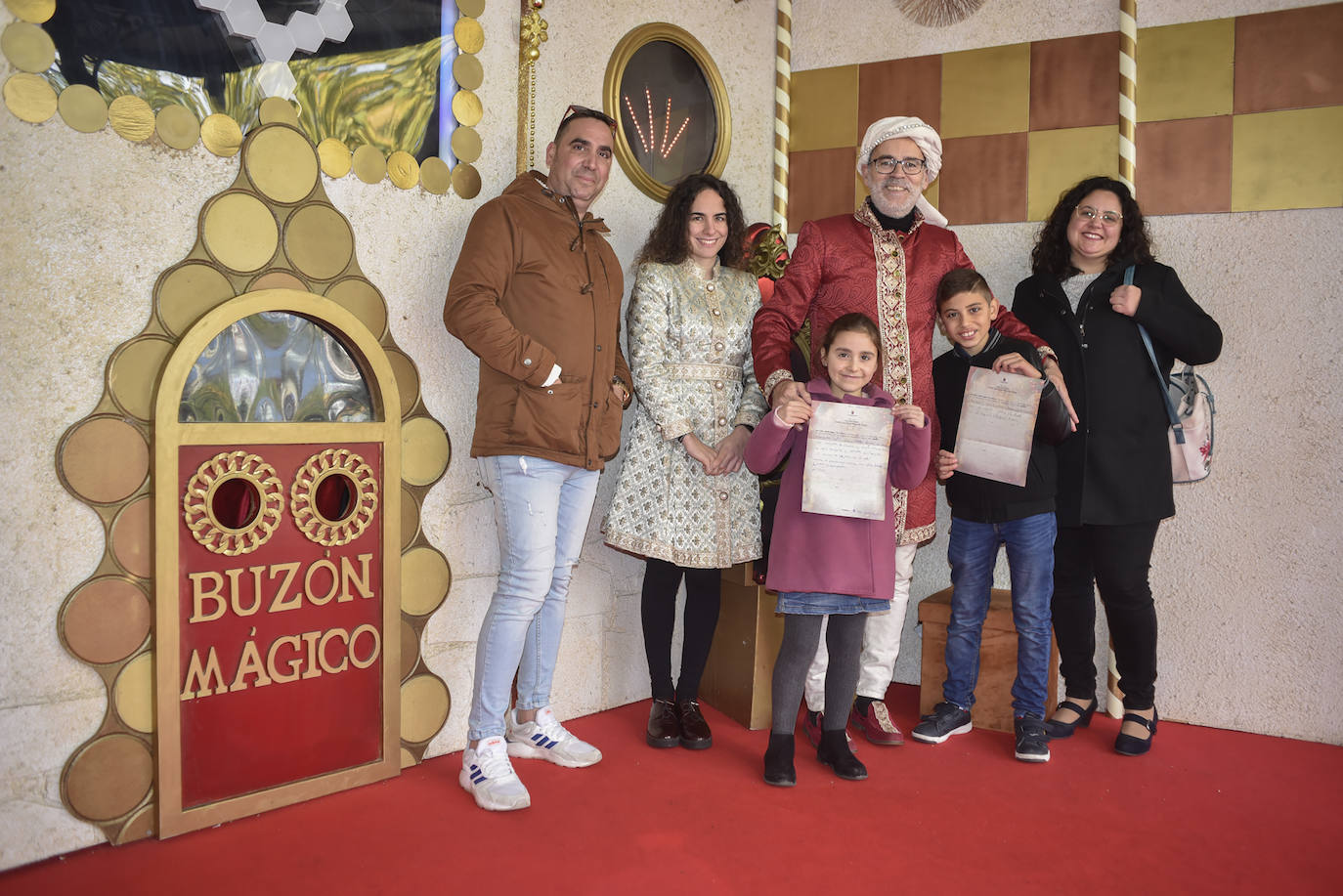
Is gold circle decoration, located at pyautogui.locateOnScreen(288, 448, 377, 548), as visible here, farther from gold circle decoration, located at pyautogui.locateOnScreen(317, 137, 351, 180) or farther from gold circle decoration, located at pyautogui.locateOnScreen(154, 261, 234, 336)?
gold circle decoration, located at pyautogui.locateOnScreen(317, 137, 351, 180)

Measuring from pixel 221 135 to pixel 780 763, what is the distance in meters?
2.10

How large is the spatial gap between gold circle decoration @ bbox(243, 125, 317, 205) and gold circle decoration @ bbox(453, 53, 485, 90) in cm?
52

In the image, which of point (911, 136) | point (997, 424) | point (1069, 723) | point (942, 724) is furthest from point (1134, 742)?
point (911, 136)

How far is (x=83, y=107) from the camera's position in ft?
6.14

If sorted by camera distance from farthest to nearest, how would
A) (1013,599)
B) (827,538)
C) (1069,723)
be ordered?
(1069,723), (1013,599), (827,538)

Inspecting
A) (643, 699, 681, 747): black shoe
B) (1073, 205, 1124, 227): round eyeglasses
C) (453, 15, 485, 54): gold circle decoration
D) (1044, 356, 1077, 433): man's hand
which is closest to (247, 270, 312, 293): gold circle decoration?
(453, 15, 485, 54): gold circle decoration

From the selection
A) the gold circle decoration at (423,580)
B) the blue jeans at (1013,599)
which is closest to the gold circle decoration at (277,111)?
the gold circle decoration at (423,580)

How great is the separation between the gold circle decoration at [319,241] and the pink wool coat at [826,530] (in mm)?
1179

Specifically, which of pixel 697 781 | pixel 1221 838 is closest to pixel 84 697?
pixel 697 781

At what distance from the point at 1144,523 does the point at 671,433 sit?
151 cm

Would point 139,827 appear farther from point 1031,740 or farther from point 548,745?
point 1031,740

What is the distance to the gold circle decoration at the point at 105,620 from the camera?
6.23 ft

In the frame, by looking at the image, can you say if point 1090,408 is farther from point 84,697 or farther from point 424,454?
point 84,697

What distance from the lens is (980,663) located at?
3.02 m
